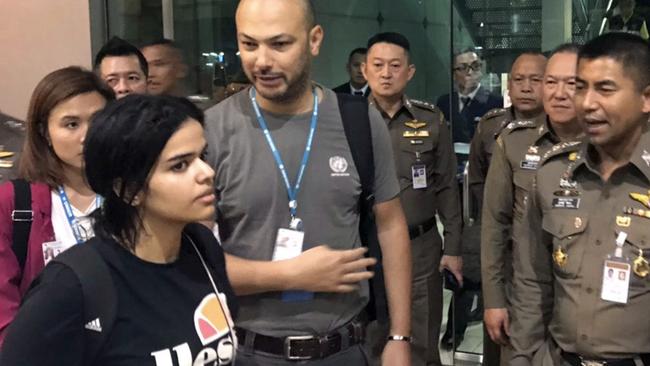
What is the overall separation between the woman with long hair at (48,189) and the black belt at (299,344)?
1.79ft

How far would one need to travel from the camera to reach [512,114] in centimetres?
396

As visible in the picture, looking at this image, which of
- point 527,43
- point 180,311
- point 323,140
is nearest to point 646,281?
point 323,140

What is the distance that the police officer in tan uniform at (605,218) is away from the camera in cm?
208

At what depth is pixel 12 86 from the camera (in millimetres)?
4941

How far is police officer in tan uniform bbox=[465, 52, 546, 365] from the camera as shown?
3.75 m

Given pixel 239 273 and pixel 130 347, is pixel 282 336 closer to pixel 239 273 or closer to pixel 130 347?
pixel 239 273

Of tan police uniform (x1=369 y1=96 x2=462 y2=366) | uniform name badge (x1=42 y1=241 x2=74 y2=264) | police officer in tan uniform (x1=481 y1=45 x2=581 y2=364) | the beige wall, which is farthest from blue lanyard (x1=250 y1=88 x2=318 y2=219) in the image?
the beige wall

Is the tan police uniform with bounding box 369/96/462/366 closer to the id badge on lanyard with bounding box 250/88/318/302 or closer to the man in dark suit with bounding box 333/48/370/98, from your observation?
the man in dark suit with bounding box 333/48/370/98

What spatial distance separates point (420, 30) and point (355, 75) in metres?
0.60

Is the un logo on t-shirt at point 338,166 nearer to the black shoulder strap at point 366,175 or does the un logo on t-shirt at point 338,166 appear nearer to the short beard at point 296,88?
the black shoulder strap at point 366,175

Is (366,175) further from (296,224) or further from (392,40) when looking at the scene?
(392,40)

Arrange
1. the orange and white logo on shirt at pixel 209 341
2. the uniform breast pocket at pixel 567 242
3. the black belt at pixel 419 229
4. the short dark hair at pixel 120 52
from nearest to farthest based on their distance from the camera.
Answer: the orange and white logo on shirt at pixel 209 341 < the uniform breast pocket at pixel 567 242 < the short dark hair at pixel 120 52 < the black belt at pixel 419 229

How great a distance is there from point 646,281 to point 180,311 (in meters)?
1.32

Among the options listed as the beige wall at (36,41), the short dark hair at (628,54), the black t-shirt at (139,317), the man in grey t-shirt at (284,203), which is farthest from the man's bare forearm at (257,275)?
the beige wall at (36,41)
